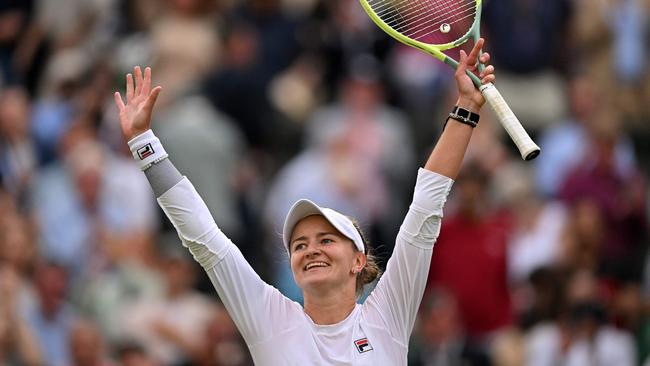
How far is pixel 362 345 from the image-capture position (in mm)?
6227

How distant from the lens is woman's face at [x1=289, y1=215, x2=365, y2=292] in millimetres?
6258

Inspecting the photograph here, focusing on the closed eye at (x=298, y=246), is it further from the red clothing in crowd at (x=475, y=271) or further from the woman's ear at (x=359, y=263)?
the red clothing in crowd at (x=475, y=271)

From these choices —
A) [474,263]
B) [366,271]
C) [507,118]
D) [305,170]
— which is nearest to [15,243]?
[305,170]

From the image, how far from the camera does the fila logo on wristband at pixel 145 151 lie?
242 inches

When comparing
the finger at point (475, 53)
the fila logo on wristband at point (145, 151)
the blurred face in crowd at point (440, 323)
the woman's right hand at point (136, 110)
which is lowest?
the blurred face in crowd at point (440, 323)

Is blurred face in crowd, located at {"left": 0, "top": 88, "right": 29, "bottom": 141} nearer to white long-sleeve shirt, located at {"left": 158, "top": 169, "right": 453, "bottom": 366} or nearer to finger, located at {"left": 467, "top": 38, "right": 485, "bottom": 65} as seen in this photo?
white long-sleeve shirt, located at {"left": 158, "top": 169, "right": 453, "bottom": 366}

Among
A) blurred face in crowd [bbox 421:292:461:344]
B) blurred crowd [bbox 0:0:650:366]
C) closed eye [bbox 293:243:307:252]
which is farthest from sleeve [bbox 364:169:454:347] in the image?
blurred face in crowd [bbox 421:292:461:344]

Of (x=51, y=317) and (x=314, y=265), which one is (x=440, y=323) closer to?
(x=51, y=317)

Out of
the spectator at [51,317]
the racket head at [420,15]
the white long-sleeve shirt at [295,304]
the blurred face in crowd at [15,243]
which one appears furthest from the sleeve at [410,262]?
the blurred face in crowd at [15,243]

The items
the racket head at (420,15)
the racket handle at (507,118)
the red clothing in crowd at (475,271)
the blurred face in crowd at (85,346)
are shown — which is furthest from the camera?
the red clothing in crowd at (475,271)

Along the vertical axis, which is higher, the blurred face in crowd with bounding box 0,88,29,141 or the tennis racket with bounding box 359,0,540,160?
the blurred face in crowd with bounding box 0,88,29,141

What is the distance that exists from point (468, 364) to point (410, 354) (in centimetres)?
38

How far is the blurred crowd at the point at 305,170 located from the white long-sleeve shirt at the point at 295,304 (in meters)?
4.11

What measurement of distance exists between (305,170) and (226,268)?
599 centimetres
